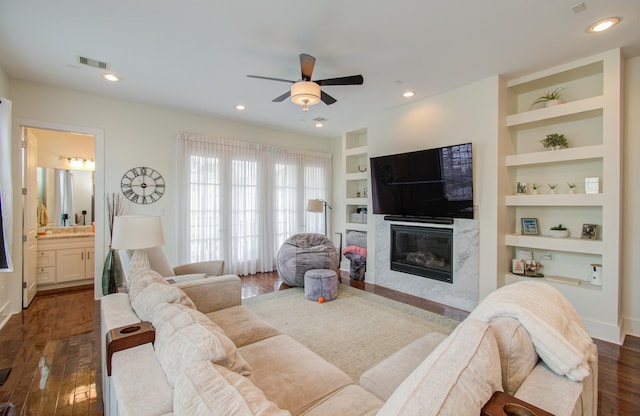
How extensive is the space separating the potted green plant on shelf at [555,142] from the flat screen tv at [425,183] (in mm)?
847

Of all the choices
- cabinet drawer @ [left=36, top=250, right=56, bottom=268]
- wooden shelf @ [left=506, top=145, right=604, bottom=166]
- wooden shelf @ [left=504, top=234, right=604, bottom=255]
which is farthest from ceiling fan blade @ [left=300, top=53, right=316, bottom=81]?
cabinet drawer @ [left=36, top=250, right=56, bottom=268]

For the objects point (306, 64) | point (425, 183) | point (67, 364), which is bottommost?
point (67, 364)

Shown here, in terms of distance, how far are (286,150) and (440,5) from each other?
13.3ft

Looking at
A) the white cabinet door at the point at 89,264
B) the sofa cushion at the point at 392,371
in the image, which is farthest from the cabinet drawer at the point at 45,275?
the sofa cushion at the point at 392,371

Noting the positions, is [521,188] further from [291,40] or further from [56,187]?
[56,187]

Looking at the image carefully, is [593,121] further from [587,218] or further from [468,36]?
[468,36]

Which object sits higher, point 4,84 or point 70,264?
point 4,84

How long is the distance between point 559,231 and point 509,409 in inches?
130

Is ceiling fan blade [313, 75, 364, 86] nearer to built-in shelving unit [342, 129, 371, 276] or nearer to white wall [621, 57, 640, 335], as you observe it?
built-in shelving unit [342, 129, 371, 276]

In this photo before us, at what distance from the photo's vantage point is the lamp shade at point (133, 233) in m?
2.55

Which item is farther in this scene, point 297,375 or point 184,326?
point 297,375

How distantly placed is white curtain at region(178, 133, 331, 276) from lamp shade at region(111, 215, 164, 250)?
214 centimetres

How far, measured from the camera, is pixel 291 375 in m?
1.54

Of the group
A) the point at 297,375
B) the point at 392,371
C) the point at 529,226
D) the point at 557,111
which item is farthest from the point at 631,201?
the point at 297,375
